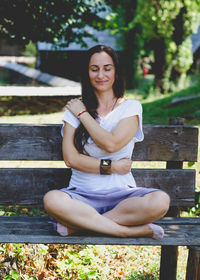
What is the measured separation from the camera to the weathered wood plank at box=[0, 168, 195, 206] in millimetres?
3082

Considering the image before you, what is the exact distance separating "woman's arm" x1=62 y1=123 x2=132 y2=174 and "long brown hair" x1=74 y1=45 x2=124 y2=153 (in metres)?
0.04

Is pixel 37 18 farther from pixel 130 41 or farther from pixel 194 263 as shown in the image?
pixel 130 41

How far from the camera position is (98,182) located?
2729mm

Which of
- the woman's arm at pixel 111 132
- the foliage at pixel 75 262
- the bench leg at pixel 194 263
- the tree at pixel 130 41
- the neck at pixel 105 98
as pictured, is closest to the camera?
the bench leg at pixel 194 263

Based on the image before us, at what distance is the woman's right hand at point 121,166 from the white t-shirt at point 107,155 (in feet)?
0.15

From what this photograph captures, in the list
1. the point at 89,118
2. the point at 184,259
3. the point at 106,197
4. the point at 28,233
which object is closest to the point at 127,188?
the point at 106,197

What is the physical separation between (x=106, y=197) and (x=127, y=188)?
0.17m

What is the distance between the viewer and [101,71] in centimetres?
280

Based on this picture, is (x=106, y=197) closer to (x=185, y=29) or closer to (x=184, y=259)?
(x=184, y=259)

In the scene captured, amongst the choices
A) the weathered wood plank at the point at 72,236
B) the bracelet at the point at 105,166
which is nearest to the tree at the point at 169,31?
the bracelet at the point at 105,166

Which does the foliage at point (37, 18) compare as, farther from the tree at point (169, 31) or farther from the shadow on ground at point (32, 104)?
the tree at point (169, 31)

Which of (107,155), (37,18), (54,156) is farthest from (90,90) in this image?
(37,18)

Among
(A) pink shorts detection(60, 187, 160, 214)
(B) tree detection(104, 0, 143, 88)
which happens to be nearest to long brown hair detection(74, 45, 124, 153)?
(A) pink shorts detection(60, 187, 160, 214)

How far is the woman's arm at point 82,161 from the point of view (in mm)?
2680
